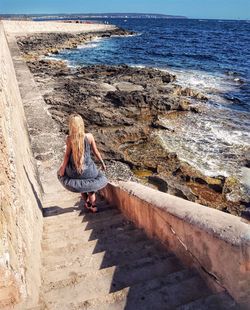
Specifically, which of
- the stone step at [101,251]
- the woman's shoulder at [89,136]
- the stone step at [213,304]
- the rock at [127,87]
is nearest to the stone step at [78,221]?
the stone step at [101,251]

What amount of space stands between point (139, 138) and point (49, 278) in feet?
26.2

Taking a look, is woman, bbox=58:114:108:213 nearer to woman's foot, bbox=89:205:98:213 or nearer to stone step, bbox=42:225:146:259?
woman's foot, bbox=89:205:98:213

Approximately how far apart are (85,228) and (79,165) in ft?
2.66

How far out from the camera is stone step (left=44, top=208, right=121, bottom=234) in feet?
14.7

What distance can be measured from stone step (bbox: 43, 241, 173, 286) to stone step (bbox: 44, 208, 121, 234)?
1043 millimetres

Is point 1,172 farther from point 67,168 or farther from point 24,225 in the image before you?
point 67,168

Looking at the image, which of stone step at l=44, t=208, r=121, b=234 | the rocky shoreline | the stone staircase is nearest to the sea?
the rocky shoreline

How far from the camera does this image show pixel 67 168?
4.57 metres

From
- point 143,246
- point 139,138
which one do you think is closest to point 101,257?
point 143,246

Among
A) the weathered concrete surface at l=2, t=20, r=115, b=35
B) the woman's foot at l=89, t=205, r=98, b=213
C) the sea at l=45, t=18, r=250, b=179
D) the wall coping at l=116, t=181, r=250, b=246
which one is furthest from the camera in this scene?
the weathered concrete surface at l=2, t=20, r=115, b=35

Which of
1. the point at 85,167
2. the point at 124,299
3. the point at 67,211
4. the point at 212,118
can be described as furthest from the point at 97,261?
the point at 212,118

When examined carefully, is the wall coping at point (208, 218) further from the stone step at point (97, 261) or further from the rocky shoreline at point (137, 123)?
the rocky shoreline at point (137, 123)

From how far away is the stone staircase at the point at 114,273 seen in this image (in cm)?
250

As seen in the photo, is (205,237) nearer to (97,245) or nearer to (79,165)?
(97,245)
